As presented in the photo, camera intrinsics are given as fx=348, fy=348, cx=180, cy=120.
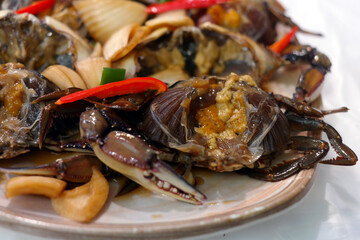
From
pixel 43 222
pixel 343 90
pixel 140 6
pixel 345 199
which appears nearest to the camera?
pixel 43 222

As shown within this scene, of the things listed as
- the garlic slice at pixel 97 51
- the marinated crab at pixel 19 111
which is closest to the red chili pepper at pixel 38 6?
the garlic slice at pixel 97 51

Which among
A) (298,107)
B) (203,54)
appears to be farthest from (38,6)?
(298,107)

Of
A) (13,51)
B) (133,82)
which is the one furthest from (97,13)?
(133,82)

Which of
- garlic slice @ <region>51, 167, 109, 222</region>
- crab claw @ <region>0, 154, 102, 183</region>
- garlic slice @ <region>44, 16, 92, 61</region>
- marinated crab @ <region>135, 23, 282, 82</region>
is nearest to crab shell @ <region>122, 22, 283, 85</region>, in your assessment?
marinated crab @ <region>135, 23, 282, 82</region>

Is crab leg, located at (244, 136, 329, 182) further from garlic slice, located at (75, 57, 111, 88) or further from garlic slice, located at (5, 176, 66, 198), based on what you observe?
garlic slice, located at (75, 57, 111, 88)

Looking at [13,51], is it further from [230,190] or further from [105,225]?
[230,190]

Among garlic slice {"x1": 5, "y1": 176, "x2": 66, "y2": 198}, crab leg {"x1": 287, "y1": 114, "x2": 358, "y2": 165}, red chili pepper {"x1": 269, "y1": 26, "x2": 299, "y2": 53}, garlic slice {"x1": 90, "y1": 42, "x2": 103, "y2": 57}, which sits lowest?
garlic slice {"x1": 5, "y1": 176, "x2": 66, "y2": 198}
